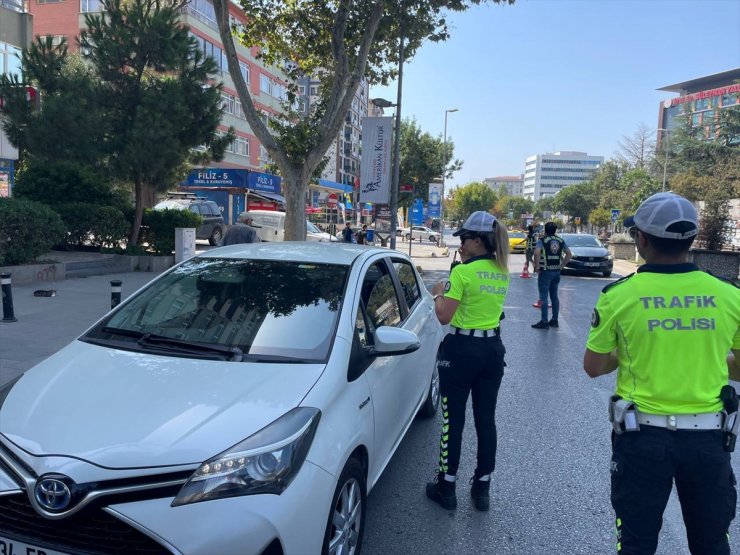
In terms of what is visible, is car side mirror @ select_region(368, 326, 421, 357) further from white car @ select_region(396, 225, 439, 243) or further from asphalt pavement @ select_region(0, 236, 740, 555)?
white car @ select_region(396, 225, 439, 243)

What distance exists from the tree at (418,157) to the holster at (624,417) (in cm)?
4276

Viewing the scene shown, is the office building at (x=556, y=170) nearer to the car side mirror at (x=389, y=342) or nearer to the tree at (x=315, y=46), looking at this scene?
the tree at (x=315, y=46)

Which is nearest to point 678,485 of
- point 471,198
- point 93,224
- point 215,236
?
point 93,224

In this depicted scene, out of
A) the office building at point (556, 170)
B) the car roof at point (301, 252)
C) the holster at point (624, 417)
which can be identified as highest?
the office building at point (556, 170)

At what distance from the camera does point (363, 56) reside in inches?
574

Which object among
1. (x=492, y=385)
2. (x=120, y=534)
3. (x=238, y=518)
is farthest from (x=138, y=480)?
(x=492, y=385)

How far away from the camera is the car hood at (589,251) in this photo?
19.5 meters

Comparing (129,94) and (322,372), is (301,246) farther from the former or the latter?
(129,94)

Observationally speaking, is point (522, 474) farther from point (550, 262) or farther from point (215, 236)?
point (215, 236)

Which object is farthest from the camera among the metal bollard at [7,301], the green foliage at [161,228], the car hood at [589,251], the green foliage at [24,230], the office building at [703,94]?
the office building at [703,94]

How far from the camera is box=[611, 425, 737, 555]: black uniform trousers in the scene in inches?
83.2

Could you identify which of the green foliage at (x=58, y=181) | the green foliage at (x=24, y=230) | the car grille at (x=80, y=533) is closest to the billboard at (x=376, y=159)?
the green foliage at (x=58, y=181)

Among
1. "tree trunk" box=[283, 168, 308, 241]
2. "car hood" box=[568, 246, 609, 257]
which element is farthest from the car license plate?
"car hood" box=[568, 246, 609, 257]

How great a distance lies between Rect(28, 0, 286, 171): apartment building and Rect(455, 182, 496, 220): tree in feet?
186
